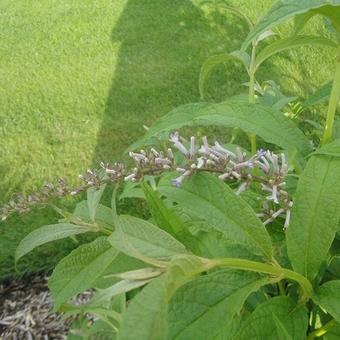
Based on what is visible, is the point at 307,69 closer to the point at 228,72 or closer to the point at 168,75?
the point at 228,72

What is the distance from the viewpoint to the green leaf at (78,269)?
34.0 inches

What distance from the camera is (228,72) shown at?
4227 millimetres

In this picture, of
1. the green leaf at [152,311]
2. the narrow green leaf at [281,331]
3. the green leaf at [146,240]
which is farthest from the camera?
the narrow green leaf at [281,331]

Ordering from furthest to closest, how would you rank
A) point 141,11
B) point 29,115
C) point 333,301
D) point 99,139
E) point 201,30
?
point 141,11 → point 201,30 → point 29,115 → point 99,139 → point 333,301

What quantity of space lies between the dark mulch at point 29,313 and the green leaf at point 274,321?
1750mm

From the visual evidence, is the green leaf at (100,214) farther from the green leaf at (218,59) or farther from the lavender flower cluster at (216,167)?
the green leaf at (218,59)

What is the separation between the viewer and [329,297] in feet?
2.66

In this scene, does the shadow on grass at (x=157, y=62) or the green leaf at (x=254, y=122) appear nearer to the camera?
the green leaf at (x=254, y=122)

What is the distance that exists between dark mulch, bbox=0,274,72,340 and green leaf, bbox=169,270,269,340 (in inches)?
71.2

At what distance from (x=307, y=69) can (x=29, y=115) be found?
6.48 feet

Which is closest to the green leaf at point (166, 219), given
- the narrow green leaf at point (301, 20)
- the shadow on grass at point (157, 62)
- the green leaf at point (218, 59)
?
the narrow green leaf at point (301, 20)

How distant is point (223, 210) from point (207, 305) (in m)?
0.13

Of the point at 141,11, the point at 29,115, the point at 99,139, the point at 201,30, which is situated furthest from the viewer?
the point at 141,11

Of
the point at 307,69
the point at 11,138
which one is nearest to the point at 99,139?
the point at 11,138
